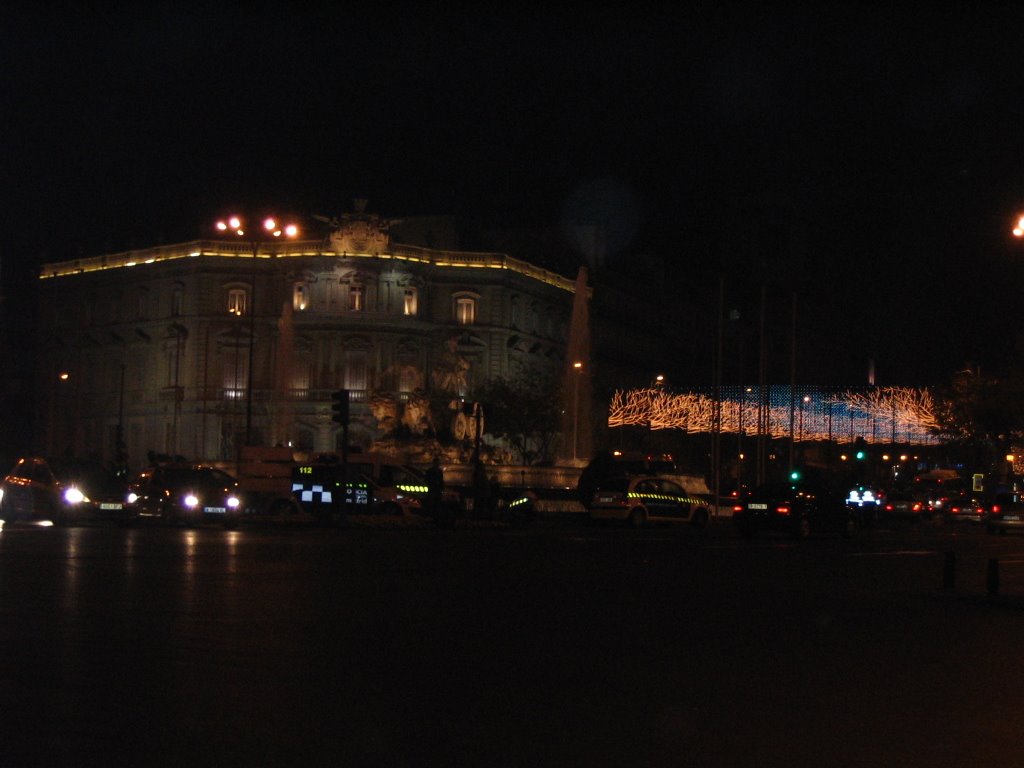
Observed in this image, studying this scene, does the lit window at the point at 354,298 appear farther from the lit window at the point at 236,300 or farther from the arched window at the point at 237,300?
the lit window at the point at 236,300

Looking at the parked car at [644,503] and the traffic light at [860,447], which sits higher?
the traffic light at [860,447]

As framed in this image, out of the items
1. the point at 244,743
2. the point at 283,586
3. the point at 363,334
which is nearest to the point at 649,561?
the point at 283,586

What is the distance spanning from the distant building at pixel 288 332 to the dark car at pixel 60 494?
1910 inches

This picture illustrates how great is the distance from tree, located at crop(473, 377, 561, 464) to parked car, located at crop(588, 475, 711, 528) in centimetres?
4001

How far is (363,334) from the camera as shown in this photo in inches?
3652

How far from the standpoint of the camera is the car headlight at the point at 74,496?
124 feet

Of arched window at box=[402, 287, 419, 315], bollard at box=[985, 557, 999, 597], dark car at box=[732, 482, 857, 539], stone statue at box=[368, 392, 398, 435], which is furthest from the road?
arched window at box=[402, 287, 419, 315]

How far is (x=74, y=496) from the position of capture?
3781 cm

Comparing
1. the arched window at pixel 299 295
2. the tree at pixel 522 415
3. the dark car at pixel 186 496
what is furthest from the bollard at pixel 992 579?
the arched window at pixel 299 295

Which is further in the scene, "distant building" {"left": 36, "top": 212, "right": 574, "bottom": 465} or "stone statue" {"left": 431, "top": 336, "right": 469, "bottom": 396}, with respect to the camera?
"distant building" {"left": 36, "top": 212, "right": 574, "bottom": 465}

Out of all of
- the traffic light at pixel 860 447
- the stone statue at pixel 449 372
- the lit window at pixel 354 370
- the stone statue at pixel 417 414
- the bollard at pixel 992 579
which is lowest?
the bollard at pixel 992 579

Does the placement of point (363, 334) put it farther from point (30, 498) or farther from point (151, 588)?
point (151, 588)

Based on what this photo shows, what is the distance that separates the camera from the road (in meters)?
9.22

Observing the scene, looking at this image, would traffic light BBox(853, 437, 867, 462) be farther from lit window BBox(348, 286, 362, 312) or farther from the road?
lit window BBox(348, 286, 362, 312)
